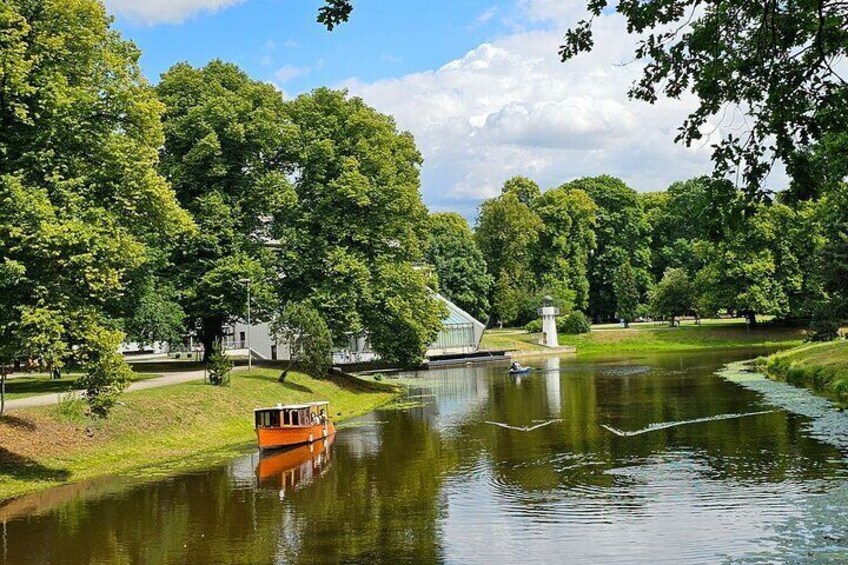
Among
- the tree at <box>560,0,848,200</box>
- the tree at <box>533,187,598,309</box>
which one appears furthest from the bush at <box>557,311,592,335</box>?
the tree at <box>560,0,848,200</box>

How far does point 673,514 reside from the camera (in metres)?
17.5

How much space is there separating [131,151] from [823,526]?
20.9 metres

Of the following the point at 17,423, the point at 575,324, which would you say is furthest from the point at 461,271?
the point at 17,423

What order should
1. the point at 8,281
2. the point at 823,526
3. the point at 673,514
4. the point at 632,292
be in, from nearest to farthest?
the point at 823,526
the point at 673,514
the point at 8,281
the point at 632,292

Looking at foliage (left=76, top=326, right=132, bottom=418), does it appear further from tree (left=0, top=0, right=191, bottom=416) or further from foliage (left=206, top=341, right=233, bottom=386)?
foliage (left=206, top=341, right=233, bottom=386)

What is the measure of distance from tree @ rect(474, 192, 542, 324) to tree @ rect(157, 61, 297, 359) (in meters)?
55.1

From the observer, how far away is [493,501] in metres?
19.6

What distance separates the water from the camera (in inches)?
610

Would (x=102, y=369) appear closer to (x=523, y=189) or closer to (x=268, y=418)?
(x=268, y=418)

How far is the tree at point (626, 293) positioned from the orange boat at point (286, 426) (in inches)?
2955

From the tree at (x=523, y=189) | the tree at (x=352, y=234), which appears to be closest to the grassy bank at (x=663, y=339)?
the tree at (x=523, y=189)

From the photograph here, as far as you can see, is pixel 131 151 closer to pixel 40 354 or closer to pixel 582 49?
pixel 40 354

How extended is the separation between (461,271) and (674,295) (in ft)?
77.6

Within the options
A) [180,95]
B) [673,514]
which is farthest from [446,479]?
[180,95]
